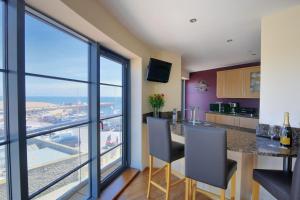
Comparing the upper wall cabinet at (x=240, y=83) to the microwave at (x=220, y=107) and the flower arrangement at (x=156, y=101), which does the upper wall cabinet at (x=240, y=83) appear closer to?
the microwave at (x=220, y=107)

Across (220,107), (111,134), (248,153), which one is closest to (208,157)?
(248,153)

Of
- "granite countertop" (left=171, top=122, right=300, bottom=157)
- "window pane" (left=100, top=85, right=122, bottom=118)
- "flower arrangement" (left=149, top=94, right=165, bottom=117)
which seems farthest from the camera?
"flower arrangement" (left=149, top=94, right=165, bottom=117)

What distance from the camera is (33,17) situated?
1.37m

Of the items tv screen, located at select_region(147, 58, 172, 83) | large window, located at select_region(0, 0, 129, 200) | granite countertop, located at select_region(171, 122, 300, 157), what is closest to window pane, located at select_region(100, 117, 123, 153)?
large window, located at select_region(0, 0, 129, 200)

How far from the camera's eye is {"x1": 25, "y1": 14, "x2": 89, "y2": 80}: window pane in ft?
4.43

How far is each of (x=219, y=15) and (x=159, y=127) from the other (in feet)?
4.93

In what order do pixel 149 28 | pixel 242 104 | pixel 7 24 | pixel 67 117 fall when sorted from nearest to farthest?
pixel 7 24 < pixel 67 117 < pixel 149 28 < pixel 242 104

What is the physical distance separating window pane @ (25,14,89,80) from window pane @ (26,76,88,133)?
0.10m

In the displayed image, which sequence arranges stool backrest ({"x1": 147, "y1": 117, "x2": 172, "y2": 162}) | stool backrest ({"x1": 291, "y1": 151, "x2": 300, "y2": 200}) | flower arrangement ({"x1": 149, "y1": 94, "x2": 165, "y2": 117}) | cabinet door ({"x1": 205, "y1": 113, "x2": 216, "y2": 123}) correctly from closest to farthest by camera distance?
stool backrest ({"x1": 291, "y1": 151, "x2": 300, "y2": 200}), stool backrest ({"x1": 147, "y1": 117, "x2": 172, "y2": 162}), flower arrangement ({"x1": 149, "y1": 94, "x2": 165, "y2": 117}), cabinet door ({"x1": 205, "y1": 113, "x2": 216, "y2": 123})

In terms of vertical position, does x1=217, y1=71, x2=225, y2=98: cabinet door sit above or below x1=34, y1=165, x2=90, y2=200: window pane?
above

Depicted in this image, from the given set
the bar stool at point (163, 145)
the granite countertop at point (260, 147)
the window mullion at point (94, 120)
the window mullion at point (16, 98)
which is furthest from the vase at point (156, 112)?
the window mullion at point (16, 98)

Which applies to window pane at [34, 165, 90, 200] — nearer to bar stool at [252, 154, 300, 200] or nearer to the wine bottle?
bar stool at [252, 154, 300, 200]

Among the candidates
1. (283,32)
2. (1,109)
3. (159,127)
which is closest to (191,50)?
(283,32)

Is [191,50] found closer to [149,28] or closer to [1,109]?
[149,28]
